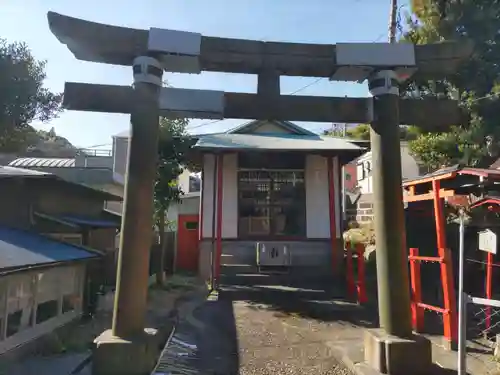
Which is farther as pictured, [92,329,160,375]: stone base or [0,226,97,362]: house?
[0,226,97,362]: house

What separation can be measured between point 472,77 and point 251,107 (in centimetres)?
1275

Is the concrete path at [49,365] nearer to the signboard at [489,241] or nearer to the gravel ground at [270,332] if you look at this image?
the gravel ground at [270,332]

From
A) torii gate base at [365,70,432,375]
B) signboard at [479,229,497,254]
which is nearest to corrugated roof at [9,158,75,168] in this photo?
torii gate base at [365,70,432,375]

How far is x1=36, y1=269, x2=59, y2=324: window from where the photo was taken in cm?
783

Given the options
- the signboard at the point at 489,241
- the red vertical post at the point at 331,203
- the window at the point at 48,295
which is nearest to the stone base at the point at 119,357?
the window at the point at 48,295

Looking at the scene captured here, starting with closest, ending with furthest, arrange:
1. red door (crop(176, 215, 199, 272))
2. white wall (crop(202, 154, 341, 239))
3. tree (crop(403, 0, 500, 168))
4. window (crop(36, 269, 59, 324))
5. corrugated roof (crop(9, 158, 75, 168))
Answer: window (crop(36, 269, 59, 324)) < white wall (crop(202, 154, 341, 239)) < tree (crop(403, 0, 500, 168)) < corrugated roof (crop(9, 158, 75, 168)) < red door (crop(176, 215, 199, 272))

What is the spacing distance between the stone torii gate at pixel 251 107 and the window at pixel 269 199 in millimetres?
7920

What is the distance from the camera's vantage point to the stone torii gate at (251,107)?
5234mm

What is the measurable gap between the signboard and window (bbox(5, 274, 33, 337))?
7.15m

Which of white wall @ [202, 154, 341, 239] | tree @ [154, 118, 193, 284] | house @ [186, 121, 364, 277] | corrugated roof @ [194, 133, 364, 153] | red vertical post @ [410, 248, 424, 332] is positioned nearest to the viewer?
red vertical post @ [410, 248, 424, 332]

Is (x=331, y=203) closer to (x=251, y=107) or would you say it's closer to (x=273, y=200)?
(x=273, y=200)

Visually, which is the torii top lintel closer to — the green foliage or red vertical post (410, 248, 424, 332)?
red vertical post (410, 248, 424, 332)

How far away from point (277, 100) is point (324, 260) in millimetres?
8205

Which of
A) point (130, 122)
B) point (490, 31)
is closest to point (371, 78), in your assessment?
point (130, 122)
